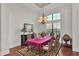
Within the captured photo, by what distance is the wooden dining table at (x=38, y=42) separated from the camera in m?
2.17

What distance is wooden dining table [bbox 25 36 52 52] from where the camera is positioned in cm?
217

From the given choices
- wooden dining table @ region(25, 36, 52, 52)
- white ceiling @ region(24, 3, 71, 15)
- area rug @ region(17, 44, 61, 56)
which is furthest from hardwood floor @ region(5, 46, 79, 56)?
white ceiling @ region(24, 3, 71, 15)

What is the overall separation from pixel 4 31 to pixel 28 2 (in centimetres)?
79

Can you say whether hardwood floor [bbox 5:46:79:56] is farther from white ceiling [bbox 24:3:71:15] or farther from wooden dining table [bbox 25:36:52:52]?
white ceiling [bbox 24:3:71:15]

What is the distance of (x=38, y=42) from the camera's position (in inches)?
85.4

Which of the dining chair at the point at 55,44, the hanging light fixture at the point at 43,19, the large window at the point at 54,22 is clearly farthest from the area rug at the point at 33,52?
the hanging light fixture at the point at 43,19

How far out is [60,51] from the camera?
2.19m

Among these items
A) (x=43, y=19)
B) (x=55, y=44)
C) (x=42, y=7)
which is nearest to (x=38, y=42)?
(x=55, y=44)

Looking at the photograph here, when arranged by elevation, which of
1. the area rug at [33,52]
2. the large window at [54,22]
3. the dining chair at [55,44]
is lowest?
the area rug at [33,52]

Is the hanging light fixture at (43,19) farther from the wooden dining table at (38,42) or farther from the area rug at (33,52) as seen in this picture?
the area rug at (33,52)

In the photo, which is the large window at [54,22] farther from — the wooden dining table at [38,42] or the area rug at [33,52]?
the area rug at [33,52]

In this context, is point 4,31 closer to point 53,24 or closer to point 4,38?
point 4,38

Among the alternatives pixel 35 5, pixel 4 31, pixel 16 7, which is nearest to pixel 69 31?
pixel 35 5

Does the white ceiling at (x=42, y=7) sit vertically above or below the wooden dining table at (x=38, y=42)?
above
